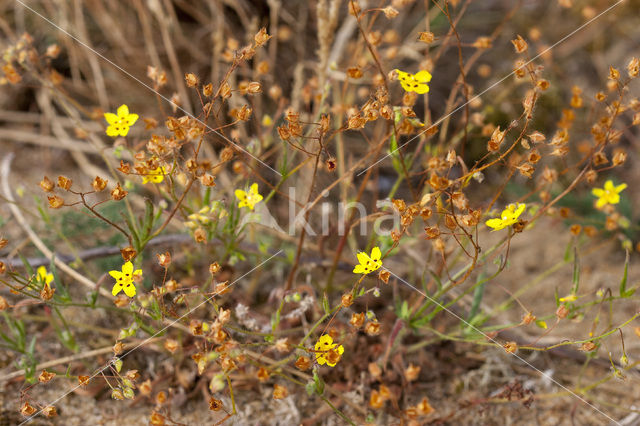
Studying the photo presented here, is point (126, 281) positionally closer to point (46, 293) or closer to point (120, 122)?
point (46, 293)

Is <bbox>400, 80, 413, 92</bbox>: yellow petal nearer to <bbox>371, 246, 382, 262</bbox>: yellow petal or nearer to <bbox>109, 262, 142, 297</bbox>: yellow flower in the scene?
<bbox>371, 246, 382, 262</bbox>: yellow petal

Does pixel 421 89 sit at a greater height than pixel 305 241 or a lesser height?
greater

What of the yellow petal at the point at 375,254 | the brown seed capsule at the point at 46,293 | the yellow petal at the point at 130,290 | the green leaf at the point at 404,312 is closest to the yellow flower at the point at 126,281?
the yellow petal at the point at 130,290

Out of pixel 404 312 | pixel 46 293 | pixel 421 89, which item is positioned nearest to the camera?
pixel 46 293

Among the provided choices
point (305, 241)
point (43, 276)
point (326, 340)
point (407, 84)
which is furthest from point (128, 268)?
point (407, 84)

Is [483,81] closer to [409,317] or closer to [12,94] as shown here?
[409,317]

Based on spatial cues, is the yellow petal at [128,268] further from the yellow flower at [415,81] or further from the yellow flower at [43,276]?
the yellow flower at [415,81]

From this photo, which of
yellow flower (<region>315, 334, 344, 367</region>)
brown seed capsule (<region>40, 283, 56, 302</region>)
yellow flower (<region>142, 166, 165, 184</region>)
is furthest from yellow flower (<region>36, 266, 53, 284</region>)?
yellow flower (<region>315, 334, 344, 367</region>)

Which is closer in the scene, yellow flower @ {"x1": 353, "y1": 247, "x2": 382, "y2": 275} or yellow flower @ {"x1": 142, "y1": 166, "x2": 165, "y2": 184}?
yellow flower @ {"x1": 353, "y1": 247, "x2": 382, "y2": 275}
